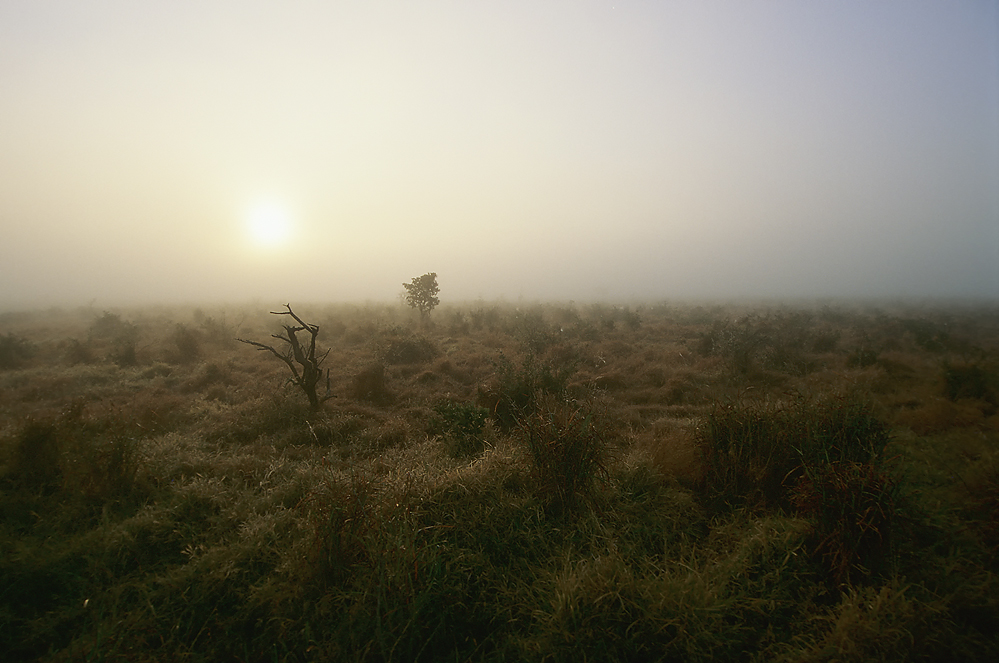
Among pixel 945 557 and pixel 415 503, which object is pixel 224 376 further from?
pixel 945 557

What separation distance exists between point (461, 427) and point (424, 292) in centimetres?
2384

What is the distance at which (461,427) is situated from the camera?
6.76m

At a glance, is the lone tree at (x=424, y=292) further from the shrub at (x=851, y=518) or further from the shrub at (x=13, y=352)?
the shrub at (x=851, y=518)

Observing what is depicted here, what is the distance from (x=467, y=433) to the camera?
6680 mm

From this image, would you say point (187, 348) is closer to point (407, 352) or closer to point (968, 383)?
point (407, 352)

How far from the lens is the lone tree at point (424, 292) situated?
29.6m

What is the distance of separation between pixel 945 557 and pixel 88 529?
8.41 metres

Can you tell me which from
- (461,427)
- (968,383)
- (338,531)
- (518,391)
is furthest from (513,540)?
(968,383)

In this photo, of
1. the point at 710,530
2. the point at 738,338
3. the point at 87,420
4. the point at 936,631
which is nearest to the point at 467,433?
the point at 710,530

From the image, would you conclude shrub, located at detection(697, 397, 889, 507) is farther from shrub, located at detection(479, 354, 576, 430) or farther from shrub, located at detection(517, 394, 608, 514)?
shrub, located at detection(479, 354, 576, 430)

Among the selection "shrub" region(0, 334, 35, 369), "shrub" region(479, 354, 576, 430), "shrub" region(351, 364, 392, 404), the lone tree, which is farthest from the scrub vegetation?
the lone tree

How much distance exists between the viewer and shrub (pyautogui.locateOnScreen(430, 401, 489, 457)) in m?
6.32

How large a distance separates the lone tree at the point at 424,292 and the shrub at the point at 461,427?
2259 cm

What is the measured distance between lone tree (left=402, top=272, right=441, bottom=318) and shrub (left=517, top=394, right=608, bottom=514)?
998 inches
